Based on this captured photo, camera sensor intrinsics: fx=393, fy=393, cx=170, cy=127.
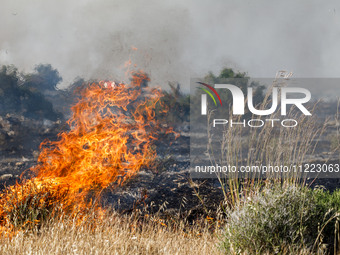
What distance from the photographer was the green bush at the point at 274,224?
2.66m

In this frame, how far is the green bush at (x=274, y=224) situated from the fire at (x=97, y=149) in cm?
161

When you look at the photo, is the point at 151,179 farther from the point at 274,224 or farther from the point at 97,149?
the point at 274,224

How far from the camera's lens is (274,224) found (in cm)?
266

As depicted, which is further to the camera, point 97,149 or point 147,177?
point 97,149

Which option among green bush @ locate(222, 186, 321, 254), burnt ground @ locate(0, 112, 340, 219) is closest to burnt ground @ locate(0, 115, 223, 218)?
burnt ground @ locate(0, 112, 340, 219)

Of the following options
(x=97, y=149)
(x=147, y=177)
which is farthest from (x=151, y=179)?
(x=97, y=149)

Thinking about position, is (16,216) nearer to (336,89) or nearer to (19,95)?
(19,95)

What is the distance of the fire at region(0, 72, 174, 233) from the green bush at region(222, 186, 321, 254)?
1.61 m

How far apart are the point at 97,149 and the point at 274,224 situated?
402 cm

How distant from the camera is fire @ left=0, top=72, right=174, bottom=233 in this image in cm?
384

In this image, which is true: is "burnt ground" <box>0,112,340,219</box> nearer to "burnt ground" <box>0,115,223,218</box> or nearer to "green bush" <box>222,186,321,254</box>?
"burnt ground" <box>0,115,223,218</box>

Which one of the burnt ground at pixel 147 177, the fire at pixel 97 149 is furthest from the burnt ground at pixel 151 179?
the fire at pixel 97 149

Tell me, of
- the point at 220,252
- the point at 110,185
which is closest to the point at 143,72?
the point at 110,185

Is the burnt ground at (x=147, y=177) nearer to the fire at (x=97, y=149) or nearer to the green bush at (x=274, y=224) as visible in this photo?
the fire at (x=97, y=149)
